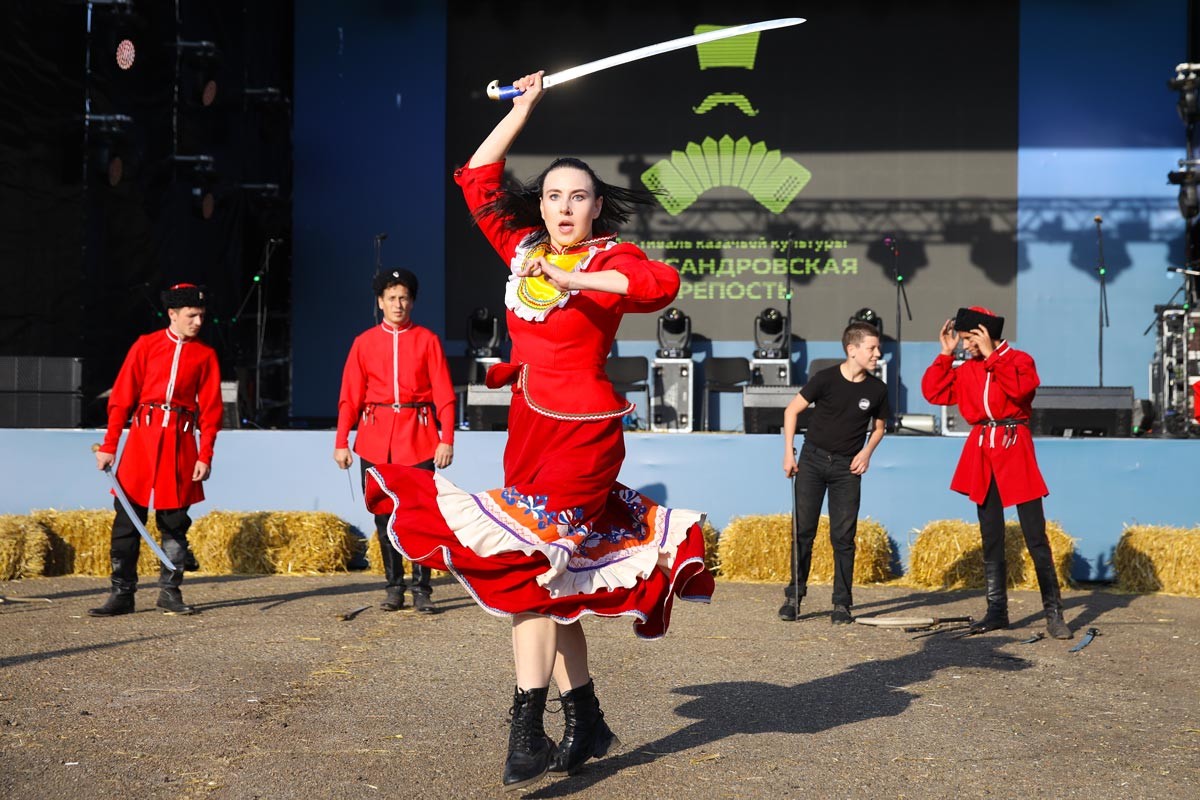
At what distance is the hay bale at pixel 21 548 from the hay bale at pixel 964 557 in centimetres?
540

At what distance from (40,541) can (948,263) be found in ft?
35.4

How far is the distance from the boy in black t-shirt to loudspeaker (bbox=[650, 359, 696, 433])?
26.0 feet

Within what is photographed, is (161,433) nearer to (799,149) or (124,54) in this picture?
(124,54)

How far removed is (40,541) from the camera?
8.26 meters

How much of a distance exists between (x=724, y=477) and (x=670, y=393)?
643 centimetres

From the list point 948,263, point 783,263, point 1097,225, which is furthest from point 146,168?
point 1097,225

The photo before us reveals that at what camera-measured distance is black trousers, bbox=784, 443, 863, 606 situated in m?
7.21

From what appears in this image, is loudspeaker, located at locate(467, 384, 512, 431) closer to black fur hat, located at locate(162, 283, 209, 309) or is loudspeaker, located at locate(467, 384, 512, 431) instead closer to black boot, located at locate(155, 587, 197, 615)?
black fur hat, located at locate(162, 283, 209, 309)

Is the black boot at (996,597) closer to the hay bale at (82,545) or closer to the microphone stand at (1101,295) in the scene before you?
the hay bale at (82,545)

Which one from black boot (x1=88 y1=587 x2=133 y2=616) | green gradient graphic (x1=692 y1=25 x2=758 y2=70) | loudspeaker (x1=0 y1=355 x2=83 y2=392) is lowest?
black boot (x1=88 y1=587 x2=133 y2=616)

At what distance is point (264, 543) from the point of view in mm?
8664

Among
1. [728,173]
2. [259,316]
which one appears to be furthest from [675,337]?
[259,316]

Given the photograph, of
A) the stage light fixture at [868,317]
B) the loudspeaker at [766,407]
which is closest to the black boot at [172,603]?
the loudspeaker at [766,407]

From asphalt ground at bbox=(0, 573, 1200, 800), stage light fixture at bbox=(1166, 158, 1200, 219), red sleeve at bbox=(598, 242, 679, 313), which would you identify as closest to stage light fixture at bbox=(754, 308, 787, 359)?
stage light fixture at bbox=(1166, 158, 1200, 219)
